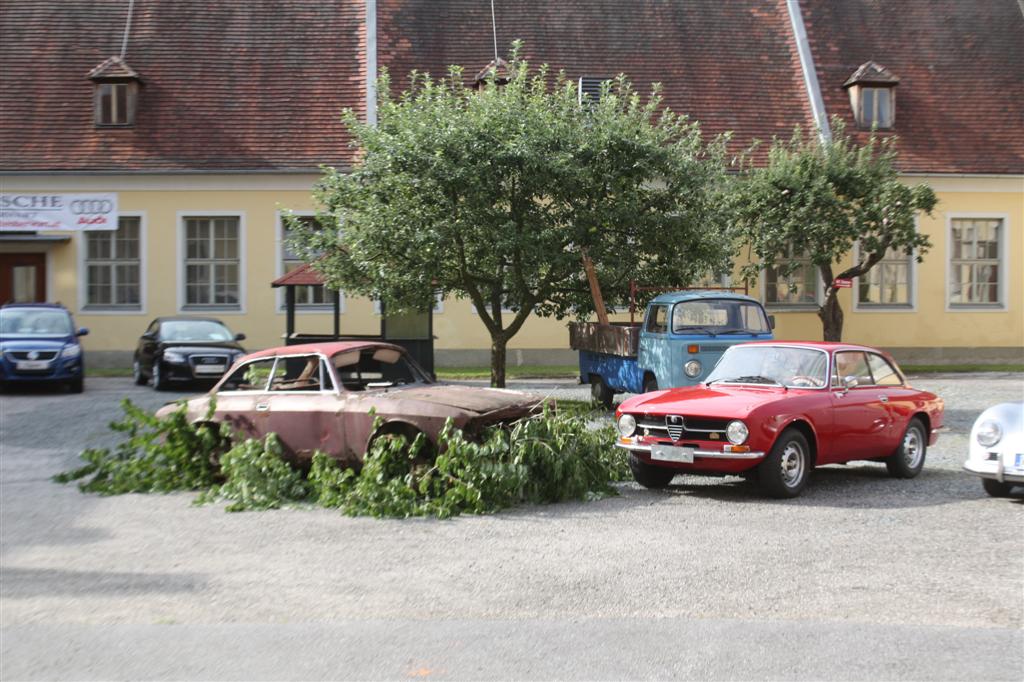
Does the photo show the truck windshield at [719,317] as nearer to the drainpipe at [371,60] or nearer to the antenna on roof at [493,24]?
the drainpipe at [371,60]

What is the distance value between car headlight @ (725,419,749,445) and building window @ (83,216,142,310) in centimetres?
2221

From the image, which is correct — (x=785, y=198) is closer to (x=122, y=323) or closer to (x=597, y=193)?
(x=597, y=193)

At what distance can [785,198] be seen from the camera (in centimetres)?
2564

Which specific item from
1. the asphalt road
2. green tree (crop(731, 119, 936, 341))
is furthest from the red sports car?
green tree (crop(731, 119, 936, 341))

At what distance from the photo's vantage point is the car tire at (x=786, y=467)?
9.88 meters

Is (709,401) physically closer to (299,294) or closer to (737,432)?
(737,432)

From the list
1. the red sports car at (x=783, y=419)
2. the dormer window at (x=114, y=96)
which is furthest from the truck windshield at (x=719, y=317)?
the dormer window at (x=114, y=96)

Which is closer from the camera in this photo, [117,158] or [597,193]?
[597,193]

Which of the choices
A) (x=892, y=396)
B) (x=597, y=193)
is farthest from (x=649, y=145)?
(x=892, y=396)

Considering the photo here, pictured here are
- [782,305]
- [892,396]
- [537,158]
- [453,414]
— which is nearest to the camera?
[453,414]

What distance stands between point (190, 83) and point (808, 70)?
1685 centimetres

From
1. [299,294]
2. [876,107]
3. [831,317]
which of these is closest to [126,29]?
[299,294]

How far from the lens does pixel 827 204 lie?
82.5 ft

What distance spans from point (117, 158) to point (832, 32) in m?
20.1
